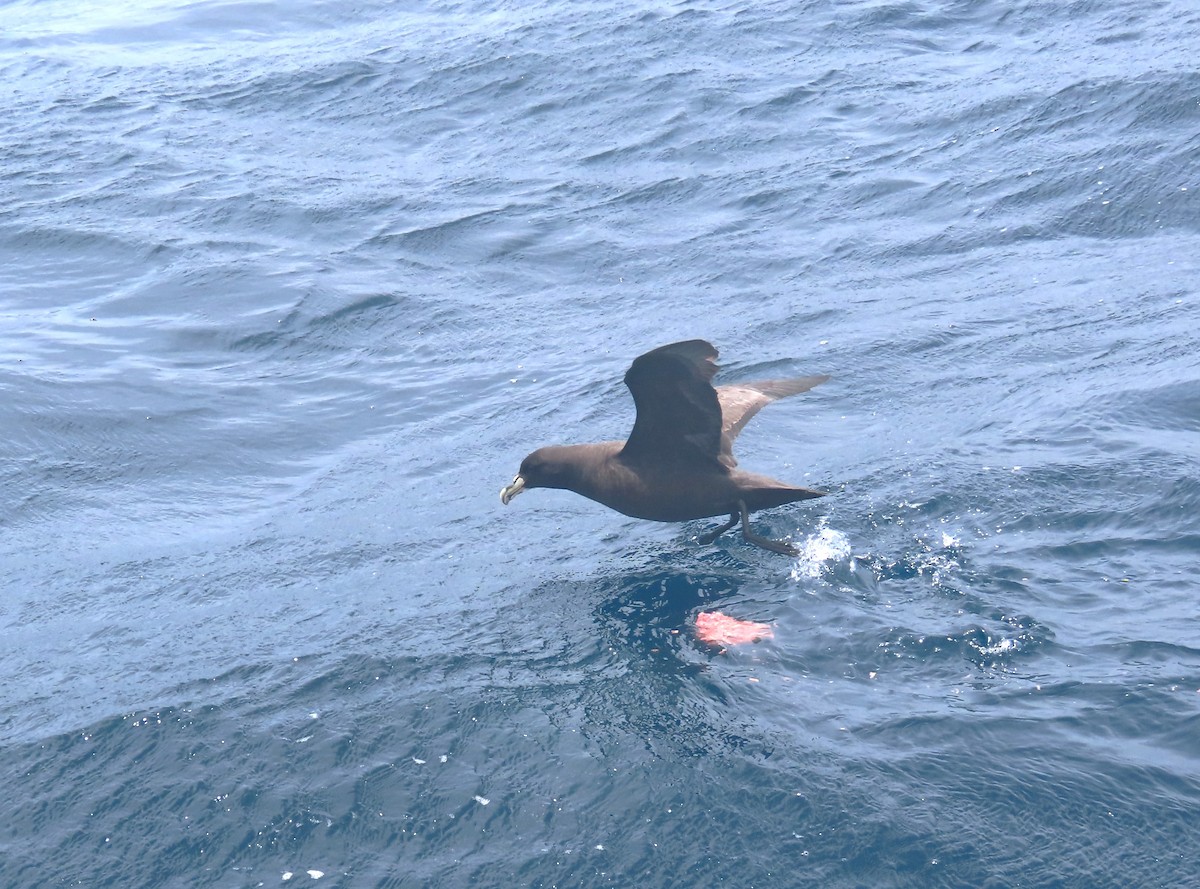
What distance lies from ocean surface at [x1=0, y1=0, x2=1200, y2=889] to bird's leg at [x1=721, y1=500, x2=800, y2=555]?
18cm

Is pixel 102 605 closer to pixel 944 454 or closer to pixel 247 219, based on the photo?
pixel 944 454

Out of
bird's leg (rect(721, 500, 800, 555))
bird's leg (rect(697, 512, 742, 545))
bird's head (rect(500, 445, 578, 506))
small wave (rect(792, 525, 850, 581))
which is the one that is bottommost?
bird's leg (rect(697, 512, 742, 545))

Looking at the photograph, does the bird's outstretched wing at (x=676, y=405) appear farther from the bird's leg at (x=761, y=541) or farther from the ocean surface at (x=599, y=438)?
the ocean surface at (x=599, y=438)

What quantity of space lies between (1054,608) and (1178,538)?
1.21 meters

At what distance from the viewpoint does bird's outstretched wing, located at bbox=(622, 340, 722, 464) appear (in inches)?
332

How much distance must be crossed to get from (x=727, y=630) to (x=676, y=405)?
5.35ft

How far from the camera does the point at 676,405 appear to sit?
903 centimetres

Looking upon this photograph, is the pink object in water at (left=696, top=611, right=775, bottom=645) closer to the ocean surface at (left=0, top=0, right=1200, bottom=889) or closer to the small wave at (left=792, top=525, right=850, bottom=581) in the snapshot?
the ocean surface at (left=0, top=0, right=1200, bottom=889)

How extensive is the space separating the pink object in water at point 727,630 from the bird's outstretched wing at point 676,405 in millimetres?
1341

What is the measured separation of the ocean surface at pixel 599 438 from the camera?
707cm

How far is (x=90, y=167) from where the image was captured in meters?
19.8

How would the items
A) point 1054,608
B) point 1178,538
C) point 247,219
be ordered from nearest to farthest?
point 1054,608 < point 1178,538 < point 247,219

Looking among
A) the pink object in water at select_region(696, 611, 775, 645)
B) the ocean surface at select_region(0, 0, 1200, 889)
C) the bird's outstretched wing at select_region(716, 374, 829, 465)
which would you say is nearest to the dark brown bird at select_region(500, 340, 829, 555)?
the bird's outstretched wing at select_region(716, 374, 829, 465)

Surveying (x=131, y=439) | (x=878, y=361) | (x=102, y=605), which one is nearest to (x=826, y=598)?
(x=878, y=361)
